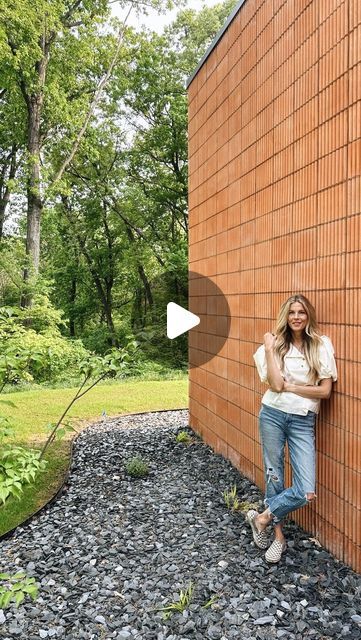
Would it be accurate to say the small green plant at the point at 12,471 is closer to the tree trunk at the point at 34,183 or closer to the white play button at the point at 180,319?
the white play button at the point at 180,319

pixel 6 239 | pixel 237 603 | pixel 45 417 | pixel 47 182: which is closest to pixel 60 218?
pixel 6 239

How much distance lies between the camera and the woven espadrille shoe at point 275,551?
8.55 feet

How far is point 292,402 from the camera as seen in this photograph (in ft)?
8.65

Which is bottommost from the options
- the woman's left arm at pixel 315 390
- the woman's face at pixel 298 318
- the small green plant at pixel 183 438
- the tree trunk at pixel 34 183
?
the small green plant at pixel 183 438

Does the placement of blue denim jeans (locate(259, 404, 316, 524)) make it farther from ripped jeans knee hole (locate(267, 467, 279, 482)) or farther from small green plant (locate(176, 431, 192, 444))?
small green plant (locate(176, 431, 192, 444))

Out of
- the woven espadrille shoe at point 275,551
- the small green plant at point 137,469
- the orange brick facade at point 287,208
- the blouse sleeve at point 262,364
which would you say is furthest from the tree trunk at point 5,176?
the woven espadrille shoe at point 275,551

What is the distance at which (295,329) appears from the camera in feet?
→ 8.91

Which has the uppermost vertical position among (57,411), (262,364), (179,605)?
(262,364)

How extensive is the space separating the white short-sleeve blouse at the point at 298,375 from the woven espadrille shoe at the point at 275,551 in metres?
0.76

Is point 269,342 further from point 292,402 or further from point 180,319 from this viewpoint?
point 180,319

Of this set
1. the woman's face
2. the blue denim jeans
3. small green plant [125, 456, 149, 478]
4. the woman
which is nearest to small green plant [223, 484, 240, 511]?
the woman

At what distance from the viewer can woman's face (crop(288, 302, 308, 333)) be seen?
2.71 metres
